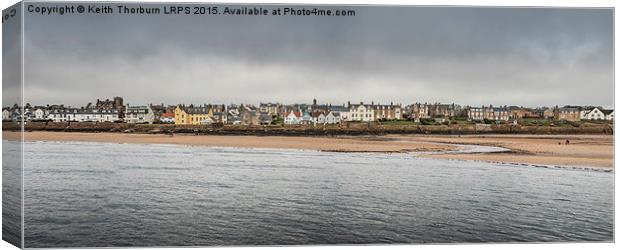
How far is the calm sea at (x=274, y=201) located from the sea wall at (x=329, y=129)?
320mm

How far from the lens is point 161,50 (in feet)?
45.5

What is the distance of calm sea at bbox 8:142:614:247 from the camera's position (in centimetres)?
1342

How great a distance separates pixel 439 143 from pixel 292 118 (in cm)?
276

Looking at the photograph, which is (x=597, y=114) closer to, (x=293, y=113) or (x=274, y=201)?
(x=293, y=113)

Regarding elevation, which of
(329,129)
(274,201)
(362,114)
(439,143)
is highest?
(362,114)

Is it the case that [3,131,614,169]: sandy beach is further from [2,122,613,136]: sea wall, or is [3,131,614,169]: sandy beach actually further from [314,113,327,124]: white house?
[314,113,327,124]: white house

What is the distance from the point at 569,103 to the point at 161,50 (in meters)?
7.22

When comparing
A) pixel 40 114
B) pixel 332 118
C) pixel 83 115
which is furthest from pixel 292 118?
pixel 40 114

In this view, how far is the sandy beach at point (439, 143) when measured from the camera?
14.5m

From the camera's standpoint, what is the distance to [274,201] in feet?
46.4

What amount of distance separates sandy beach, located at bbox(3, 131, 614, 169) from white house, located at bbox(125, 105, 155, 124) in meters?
0.30

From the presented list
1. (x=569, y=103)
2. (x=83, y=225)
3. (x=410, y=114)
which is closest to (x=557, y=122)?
(x=569, y=103)

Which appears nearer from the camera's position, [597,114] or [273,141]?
[273,141]

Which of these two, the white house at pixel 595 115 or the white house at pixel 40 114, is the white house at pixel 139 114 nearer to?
the white house at pixel 40 114
